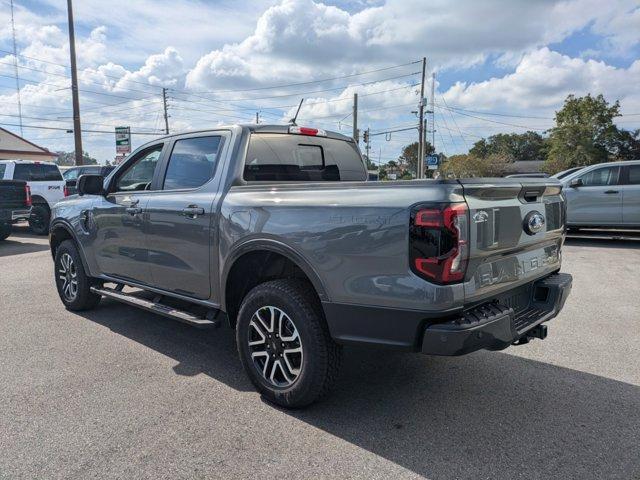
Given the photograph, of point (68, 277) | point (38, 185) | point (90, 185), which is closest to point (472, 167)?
point (38, 185)

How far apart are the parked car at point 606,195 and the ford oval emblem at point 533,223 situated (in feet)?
29.2

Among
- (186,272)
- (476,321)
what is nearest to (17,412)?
(186,272)

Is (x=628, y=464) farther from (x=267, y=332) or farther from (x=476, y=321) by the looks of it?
(x=267, y=332)

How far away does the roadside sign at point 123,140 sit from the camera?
29.2 meters

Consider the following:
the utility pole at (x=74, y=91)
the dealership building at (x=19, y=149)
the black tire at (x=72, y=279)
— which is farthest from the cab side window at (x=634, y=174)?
the dealership building at (x=19, y=149)

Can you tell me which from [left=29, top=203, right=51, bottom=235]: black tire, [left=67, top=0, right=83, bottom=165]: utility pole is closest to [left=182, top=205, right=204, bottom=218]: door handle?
[left=29, top=203, right=51, bottom=235]: black tire

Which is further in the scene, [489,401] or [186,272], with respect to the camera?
[186,272]

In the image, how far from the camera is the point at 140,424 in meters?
3.21

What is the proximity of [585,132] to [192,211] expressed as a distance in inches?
2099

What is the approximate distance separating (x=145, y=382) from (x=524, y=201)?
3055 mm

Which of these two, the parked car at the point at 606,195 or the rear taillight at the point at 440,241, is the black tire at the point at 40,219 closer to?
the parked car at the point at 606,195

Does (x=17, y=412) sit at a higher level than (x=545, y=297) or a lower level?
lower

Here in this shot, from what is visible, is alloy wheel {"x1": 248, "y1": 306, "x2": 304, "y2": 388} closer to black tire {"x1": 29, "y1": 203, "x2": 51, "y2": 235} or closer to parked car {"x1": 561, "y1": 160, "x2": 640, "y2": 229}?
parked car {"x1": 561, "y1": 160, "x2": 640, "y2": 229}

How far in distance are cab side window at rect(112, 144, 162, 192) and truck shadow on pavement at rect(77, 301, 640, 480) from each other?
1.64 meters
